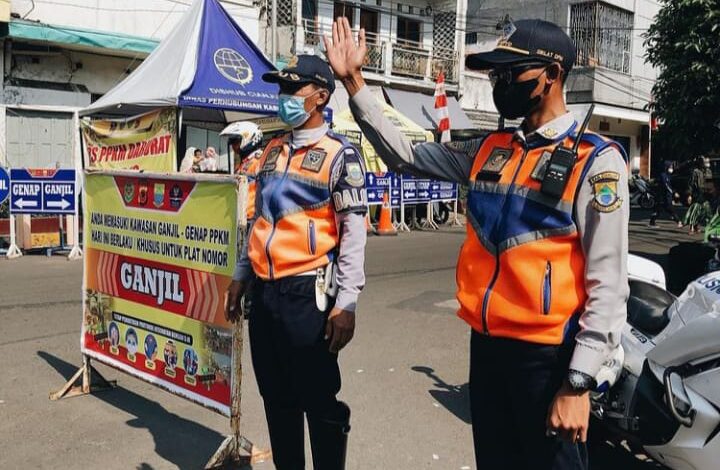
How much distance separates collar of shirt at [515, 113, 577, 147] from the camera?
2.19 meters

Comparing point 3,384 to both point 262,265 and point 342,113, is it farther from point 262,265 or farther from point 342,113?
point 342,113

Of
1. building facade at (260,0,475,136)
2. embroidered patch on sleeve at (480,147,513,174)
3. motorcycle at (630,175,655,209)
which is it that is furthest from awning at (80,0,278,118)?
motorcycle at (630,175,655,209)

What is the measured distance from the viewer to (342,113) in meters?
17.1

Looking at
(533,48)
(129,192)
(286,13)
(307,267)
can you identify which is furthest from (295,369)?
(286,13)

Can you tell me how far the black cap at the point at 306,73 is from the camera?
3.18m

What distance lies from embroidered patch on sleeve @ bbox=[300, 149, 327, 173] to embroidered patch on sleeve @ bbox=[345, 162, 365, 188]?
4.6 inches

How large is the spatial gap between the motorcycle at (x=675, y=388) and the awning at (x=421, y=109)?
63.5 ft

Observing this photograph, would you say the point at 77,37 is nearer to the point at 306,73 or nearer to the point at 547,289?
the point at 306,73

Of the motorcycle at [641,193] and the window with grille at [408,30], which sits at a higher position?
the window with grille at [408,30]

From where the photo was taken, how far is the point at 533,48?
85.7 inches

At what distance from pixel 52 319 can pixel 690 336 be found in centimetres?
619

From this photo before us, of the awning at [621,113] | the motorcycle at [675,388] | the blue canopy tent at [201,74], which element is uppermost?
the awning at [621,113]

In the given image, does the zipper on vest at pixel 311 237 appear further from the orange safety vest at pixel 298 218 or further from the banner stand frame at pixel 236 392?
the banner stand frame at pixel 236 392

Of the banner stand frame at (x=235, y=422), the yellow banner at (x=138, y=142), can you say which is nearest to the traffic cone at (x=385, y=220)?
the yellow banner at (x=138, y=142)
